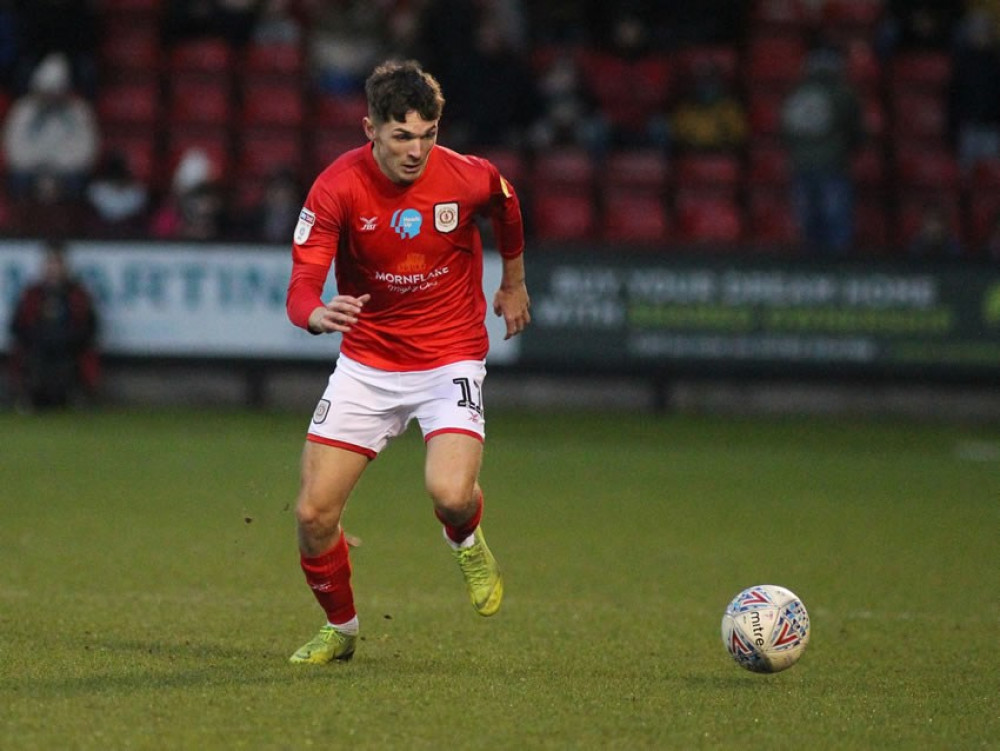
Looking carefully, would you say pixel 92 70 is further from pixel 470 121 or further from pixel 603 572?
pixel 603 572

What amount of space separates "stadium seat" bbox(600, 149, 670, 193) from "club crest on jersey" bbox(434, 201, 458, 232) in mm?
11565

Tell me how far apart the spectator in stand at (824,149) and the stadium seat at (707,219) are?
74cm

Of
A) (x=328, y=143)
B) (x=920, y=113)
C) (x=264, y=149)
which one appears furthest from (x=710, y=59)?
(x=264, y=149)

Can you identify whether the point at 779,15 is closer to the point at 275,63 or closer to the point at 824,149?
the point at 824,149

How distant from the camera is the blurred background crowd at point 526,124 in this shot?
17203 mm

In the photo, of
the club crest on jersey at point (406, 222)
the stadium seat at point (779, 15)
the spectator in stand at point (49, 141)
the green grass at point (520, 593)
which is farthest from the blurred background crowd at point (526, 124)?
the club crest on jersey at point (406, 222)

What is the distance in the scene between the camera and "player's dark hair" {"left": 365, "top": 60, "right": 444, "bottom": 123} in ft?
21.0

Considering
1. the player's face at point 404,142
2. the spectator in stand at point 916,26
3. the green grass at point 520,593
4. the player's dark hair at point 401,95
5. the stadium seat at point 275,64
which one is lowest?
the green grass at point 520,593

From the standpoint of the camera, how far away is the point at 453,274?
6.93 m

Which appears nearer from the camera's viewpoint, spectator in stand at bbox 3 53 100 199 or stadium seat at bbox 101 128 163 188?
spectator in stand at bbox 3 53 100 199

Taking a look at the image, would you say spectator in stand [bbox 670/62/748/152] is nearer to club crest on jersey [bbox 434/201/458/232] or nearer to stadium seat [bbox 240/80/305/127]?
stadium seat [bbox 240/80/305/127]

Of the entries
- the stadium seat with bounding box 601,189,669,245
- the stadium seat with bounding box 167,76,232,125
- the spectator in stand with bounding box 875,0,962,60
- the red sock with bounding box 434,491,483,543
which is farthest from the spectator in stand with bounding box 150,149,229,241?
the red sock with bounding box 434,491,483,543

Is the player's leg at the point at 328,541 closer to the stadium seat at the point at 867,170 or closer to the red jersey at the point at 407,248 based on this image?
the red jersey at the point at 407,248

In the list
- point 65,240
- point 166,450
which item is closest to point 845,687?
point 166,450
